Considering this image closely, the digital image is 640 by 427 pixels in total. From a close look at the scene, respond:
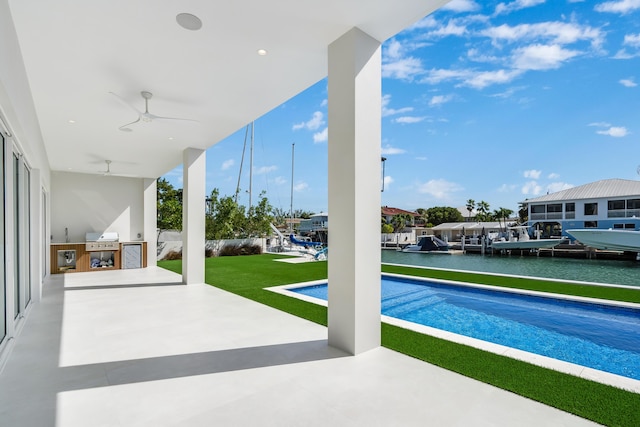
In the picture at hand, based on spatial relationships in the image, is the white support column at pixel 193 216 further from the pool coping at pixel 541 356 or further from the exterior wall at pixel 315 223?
the exterior wall at pixel 315 223

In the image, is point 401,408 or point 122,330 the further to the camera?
point 122,330

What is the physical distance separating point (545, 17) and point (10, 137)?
82.9 feet

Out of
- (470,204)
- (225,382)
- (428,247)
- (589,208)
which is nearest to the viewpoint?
(225,382)

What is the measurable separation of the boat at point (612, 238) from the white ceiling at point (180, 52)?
18858 mm

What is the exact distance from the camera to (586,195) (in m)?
25.7

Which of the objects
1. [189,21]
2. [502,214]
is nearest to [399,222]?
[502,214]

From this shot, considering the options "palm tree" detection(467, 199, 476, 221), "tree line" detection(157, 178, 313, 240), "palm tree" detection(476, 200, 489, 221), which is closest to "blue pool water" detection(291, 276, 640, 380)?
"tree line" detection(157, 178, 313, 240)

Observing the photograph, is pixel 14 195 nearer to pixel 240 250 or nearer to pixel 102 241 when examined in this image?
pixel 102 241

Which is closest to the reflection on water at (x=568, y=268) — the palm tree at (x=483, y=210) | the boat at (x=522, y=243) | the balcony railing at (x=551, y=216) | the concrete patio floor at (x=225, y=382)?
the boat at (x=522, y=243)

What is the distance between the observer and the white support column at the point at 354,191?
3.20 m

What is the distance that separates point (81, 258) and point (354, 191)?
985 centimetres

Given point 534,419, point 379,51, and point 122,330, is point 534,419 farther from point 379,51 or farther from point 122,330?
point 122,330

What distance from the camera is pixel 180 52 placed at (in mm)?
3559

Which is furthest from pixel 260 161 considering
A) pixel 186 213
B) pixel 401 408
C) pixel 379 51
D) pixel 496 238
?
pixel 401 408
